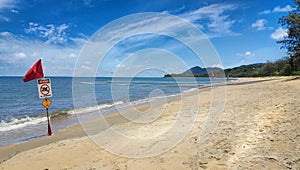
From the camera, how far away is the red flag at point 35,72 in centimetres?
794

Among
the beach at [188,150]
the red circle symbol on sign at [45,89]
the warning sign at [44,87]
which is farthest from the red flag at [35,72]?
the beach at [188,150]

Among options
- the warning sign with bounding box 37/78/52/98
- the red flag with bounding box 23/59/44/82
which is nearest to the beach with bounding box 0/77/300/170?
the warning sign with bounding box 37/78/52/98

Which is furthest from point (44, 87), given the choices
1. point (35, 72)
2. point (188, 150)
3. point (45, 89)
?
point (188, 150)

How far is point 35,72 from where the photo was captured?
812 centimetres

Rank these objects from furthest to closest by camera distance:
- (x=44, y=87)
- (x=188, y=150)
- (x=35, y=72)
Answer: (x=44, y=87) → (x=35, y=72) → (x=188, y=150)

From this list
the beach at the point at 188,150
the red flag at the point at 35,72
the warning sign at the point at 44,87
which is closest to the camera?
→ the beach at the point at 188,150

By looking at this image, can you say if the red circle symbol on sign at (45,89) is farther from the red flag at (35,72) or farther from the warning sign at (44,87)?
the red flag at (35,72)

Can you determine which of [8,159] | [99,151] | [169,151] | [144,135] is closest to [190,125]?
[144,135]

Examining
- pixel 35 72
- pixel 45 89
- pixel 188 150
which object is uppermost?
pixel 35 72

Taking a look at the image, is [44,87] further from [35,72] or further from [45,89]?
[35,72]

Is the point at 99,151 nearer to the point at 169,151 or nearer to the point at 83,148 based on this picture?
the point at 83,148

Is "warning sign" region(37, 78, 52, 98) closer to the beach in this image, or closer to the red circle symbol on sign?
the red circle symbol on sign

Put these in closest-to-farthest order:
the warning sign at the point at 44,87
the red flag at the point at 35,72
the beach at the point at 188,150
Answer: the beach at the point at 188,150, the red flag at the point at 35,72, the warning sign at the point at 44,87

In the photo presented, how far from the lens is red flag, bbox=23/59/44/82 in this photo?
313 inches
